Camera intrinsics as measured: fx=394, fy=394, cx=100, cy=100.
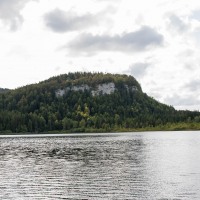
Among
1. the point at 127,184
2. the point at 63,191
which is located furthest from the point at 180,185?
the point at 63,191

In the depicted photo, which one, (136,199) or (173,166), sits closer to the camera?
(136,199)

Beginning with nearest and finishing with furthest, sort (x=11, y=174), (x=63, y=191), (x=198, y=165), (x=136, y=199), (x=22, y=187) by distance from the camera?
(x=136, y=199) → (x=63, y=191) → (x=22, y=187) → (x=11, y=174) → (x=198, y=165)

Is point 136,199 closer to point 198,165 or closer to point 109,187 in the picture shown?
point 109,187

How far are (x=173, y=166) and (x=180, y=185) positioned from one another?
23517mm

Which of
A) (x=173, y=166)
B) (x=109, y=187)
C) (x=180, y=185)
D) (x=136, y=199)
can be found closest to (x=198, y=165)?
(x=173, y=166)

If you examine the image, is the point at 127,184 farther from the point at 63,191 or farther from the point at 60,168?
the point at 60,168

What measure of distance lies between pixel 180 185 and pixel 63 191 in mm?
16802

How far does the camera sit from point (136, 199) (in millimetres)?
47906

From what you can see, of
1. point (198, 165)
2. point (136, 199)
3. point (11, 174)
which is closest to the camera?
point (136, 199)

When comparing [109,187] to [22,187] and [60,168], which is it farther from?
[60,168]

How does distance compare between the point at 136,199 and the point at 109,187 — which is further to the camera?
the point at 109,187

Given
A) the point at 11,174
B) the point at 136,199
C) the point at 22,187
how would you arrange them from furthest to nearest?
the point at 11,174 < the point at 22,187 < the point at 136,199

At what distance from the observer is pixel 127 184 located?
2312 inches

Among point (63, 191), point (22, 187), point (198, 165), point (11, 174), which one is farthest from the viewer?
point (198, 165)
